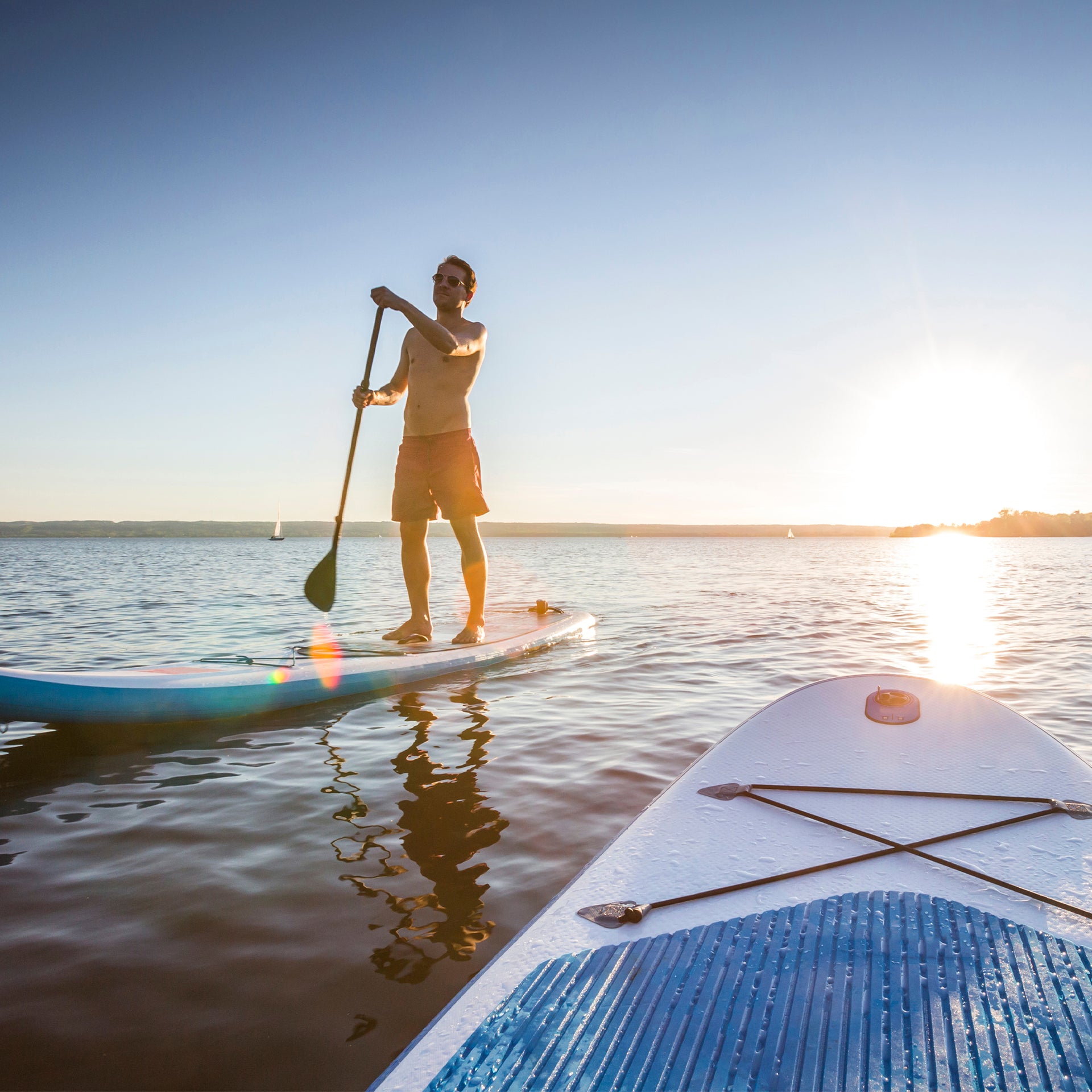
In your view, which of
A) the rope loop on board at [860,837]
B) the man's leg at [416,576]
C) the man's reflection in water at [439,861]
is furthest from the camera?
the man's leg at [416,576]

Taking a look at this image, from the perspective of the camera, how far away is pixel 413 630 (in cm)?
626

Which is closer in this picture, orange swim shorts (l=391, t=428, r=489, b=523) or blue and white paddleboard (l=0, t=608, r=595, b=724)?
blue and white paddleboard (l=0, t=608, r=595, b=724)

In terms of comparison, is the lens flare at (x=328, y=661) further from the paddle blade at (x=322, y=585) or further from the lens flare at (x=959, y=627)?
the lens flare at (x=959, y=627)

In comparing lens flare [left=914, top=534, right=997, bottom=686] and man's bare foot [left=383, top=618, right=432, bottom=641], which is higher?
man's bare foot [left=383, top=618, right=432, bottom=641]

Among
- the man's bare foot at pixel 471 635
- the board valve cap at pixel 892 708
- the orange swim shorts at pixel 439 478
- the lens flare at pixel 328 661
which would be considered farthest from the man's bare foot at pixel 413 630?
the board valve cap at pixel 892 708

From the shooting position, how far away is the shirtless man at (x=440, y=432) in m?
5.68

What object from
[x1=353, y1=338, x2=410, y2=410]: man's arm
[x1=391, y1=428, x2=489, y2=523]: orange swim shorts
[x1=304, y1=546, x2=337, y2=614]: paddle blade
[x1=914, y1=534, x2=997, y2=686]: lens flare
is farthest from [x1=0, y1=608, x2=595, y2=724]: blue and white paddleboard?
[x1=914, y1=534, x2=997, y2=686]: lens flare

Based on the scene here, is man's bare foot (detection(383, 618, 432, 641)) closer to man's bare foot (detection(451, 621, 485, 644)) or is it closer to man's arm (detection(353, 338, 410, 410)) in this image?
man's bare foot (detection(451, 621, 485, 644))

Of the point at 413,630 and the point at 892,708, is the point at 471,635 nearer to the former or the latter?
the point at 413,630

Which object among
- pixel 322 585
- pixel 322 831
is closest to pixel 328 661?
pixel 322 585

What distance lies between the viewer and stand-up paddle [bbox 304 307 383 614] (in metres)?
5.81

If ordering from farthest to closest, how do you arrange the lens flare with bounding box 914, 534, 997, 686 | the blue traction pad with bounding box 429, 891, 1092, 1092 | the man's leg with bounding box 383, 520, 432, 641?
the lens flare with bounding box 914, 534, 997, 686, the man's leg with bounding box 383, 520, 432, 641, the blue traction pad with bounding box 429, 891, 1092, 1092

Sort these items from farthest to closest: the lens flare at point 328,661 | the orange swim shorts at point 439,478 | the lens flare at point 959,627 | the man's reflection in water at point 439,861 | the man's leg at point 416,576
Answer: the lens flare at point 959,627
the man's leg at point 416,576
the orange swim shorts at point 439,478
the lens flare at point 328,661
the man's reflection in water at point 439,861

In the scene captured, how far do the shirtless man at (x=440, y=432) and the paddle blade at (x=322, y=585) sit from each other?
2.03 ft
